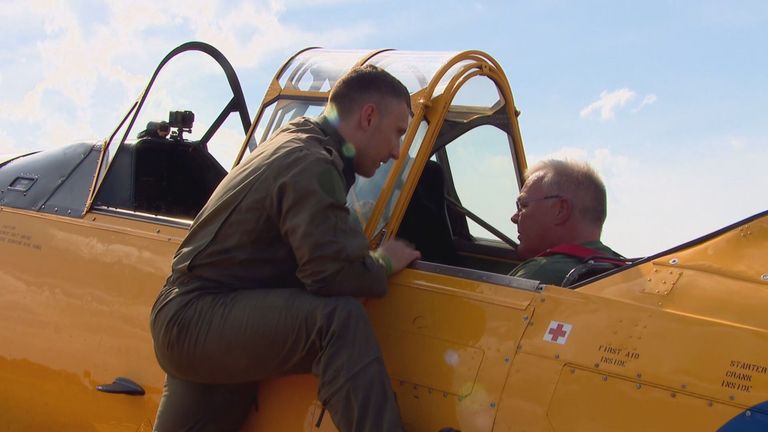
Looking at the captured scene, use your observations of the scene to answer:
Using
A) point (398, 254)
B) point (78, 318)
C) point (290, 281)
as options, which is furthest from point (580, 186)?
point (78, 318)

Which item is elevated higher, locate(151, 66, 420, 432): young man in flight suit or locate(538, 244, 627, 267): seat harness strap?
locate(538, 244, 627, 267): seat harness strap

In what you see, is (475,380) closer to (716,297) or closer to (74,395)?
(716,297)

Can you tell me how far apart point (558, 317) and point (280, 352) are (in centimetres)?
97

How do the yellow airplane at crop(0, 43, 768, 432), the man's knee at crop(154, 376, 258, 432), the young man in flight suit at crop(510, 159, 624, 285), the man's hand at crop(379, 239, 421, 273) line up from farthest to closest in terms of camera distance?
the young man in flight suit at crop(510, 159, 624, 285)
the man's hand at crop(379, 239, 421, 273)
the man's knee at crop(154, 376, 258, 432)
the yellow airplane at crop(0, 43, 768, 432)

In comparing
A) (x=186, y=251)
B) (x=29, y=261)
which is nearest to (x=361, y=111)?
(x=186, y=251)

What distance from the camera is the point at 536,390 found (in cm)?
272

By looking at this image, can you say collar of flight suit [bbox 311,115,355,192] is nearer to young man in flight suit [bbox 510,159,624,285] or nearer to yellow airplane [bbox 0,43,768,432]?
yellow airplane [bbox 0,43,768,432]

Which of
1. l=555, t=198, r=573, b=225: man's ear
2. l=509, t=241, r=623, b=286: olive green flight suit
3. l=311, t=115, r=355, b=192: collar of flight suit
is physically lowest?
l=509, t=241, r=623, b=286: olive green flight suit

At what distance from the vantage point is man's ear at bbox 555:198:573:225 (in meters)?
3.60

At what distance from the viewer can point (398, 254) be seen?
3.25 meters

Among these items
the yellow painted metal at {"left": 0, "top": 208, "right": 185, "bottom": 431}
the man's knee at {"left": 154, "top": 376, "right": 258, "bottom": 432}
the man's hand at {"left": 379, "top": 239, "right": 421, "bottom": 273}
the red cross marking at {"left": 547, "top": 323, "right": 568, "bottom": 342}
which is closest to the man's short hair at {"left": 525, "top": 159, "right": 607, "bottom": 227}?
the man's hand at {"left": 379, "top": 239, "right": 421, "bottom": 273}

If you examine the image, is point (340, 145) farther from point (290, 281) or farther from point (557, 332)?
point (557, 332)

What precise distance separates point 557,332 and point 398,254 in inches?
29.6

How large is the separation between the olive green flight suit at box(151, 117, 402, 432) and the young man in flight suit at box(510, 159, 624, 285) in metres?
0.91
